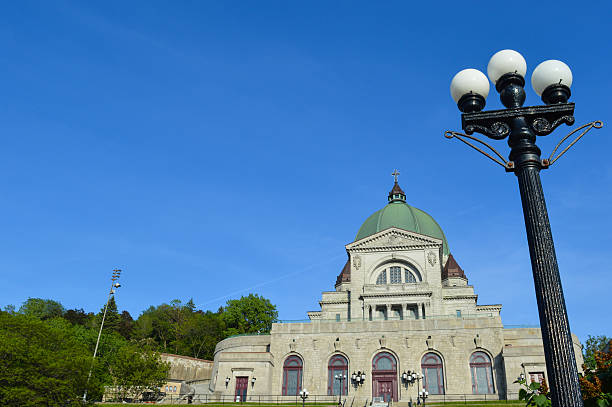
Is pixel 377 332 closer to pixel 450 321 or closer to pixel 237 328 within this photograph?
pixel 450 321

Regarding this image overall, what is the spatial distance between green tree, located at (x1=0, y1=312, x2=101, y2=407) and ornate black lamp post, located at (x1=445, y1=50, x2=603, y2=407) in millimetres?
30716

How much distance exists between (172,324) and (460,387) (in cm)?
5866

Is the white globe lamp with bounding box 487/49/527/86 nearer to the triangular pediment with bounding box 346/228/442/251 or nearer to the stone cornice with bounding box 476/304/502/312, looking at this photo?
the triangular pediment with bounding box 346/228/442/251

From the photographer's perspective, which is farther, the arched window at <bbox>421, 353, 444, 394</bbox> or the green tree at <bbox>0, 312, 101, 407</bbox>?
the arched window at <bbox>421, 353, 444, 394</bbox>

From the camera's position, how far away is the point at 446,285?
6284 cm

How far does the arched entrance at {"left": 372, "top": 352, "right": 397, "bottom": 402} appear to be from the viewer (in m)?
41.9

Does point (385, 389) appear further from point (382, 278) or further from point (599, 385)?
point (599, 385)

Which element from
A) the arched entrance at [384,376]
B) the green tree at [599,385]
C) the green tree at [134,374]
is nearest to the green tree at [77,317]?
the green tree at [134,374]

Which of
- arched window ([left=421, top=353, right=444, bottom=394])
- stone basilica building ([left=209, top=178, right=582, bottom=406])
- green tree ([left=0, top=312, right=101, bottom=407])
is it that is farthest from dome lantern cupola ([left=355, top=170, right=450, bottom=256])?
green tree ([left=0, top=312, right=101, bottom=407])

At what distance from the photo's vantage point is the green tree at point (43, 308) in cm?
9338

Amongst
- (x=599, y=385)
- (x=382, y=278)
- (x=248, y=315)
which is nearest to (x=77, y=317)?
(x=248, y=315)

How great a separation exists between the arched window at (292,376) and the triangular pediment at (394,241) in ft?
64.9

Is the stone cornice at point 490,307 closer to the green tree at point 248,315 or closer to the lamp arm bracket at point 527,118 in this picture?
the green tree at point 248,315

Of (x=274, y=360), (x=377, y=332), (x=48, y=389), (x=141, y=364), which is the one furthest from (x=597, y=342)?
(x=48, y=389)
